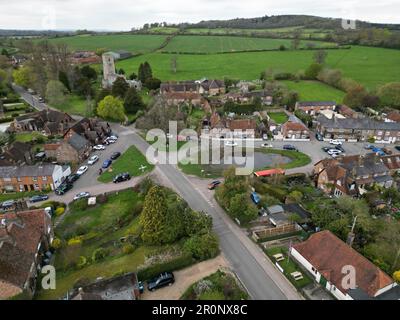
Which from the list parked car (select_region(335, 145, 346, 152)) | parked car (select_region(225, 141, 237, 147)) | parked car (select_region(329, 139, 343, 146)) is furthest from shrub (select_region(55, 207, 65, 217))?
parked car (select_region(329, 139, 343, 146))

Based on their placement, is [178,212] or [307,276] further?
[178,212]

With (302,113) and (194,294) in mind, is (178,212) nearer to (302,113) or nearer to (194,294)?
(194,294)

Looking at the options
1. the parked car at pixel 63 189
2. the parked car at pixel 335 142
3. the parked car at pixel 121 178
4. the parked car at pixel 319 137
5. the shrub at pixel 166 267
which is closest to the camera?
the shrub at pixel 166 267

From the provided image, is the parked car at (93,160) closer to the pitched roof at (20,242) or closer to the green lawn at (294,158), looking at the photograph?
the pitched roof at (20,242)

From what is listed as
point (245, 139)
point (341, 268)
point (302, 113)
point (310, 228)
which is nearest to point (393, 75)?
point (302, 113)

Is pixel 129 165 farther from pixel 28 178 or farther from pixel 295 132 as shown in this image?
pixel 295 132

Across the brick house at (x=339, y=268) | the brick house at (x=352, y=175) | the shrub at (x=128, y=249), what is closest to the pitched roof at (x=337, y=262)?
the brick house at (x=339, y=268)

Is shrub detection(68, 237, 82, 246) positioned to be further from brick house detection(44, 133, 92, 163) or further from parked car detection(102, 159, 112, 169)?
brick house detection(44, 133, 92, 163)
